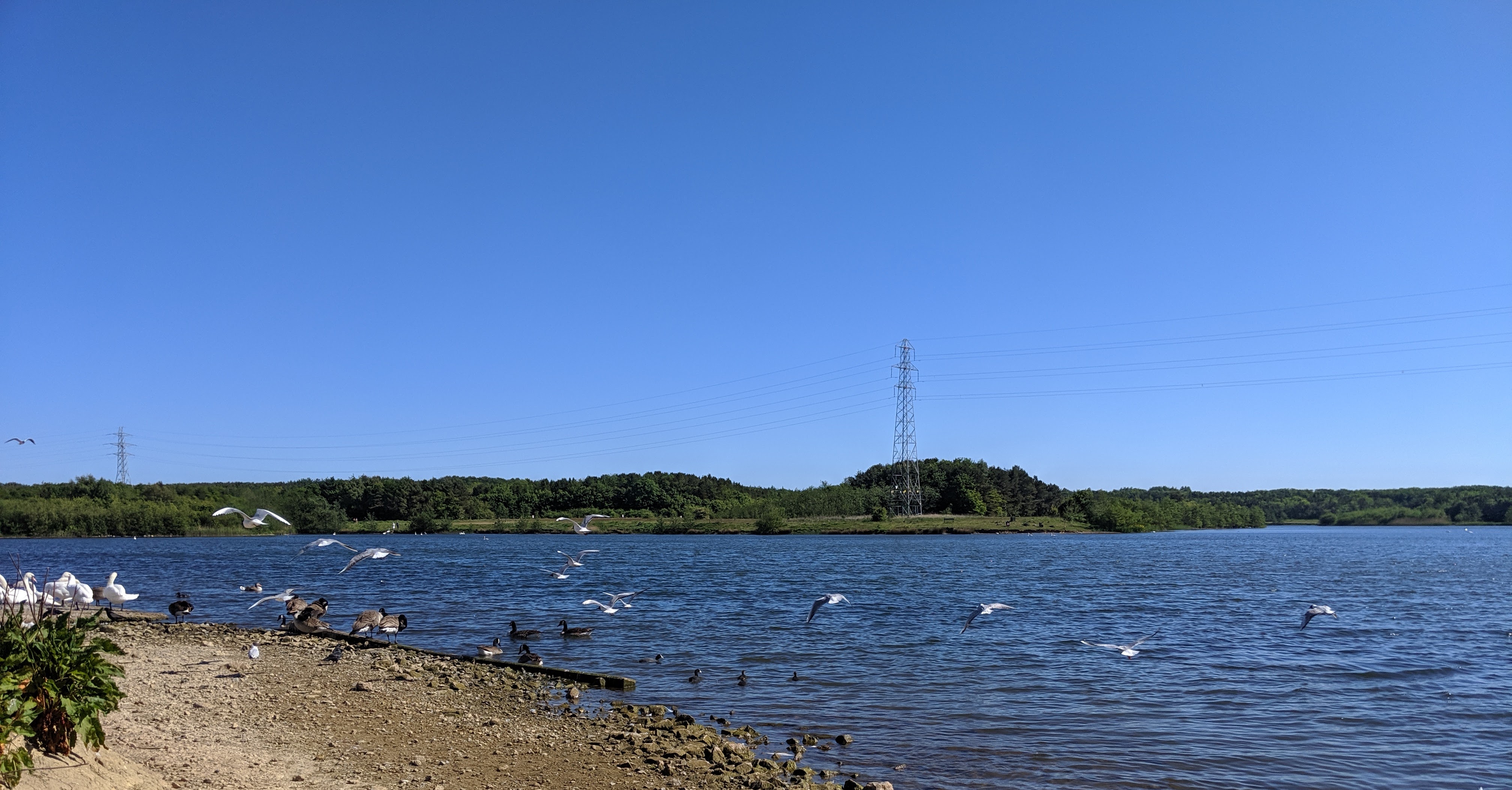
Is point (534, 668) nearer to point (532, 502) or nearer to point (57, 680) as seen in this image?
point (57, 680)

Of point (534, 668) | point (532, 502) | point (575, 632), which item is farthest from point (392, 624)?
point (532, 502)

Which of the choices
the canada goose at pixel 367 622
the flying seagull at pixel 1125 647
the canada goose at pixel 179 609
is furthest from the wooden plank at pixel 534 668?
the flying seagull at pixel 1125 647

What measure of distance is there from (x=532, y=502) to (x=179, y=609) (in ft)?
356

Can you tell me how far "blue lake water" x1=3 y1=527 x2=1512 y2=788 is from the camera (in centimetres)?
1173

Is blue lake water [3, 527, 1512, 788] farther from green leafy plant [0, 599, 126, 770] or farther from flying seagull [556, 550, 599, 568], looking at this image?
green leafy plant [0, 599, 126, 770]

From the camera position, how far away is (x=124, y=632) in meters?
19.0

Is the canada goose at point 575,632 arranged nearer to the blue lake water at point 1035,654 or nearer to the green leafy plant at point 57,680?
the blue lake water at point 1035,654

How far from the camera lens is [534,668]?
15.8 m

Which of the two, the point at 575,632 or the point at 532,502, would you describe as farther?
the point at 532,502

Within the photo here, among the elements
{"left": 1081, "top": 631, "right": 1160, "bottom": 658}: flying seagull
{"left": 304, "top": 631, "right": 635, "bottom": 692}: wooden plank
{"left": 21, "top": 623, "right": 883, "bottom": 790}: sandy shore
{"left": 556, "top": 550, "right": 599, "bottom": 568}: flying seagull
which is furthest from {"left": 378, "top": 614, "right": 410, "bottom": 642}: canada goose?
{"left": 1081, "top": 631, "right": 1160, "bottom": 658}: flying seagull

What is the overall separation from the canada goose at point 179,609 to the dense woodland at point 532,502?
288ft

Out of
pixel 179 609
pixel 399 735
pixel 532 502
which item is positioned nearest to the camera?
pixel 399 735

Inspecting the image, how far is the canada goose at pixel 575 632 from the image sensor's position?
21062 millimetres

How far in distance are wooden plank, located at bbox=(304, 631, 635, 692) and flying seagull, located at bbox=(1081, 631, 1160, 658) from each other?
7.96 m
